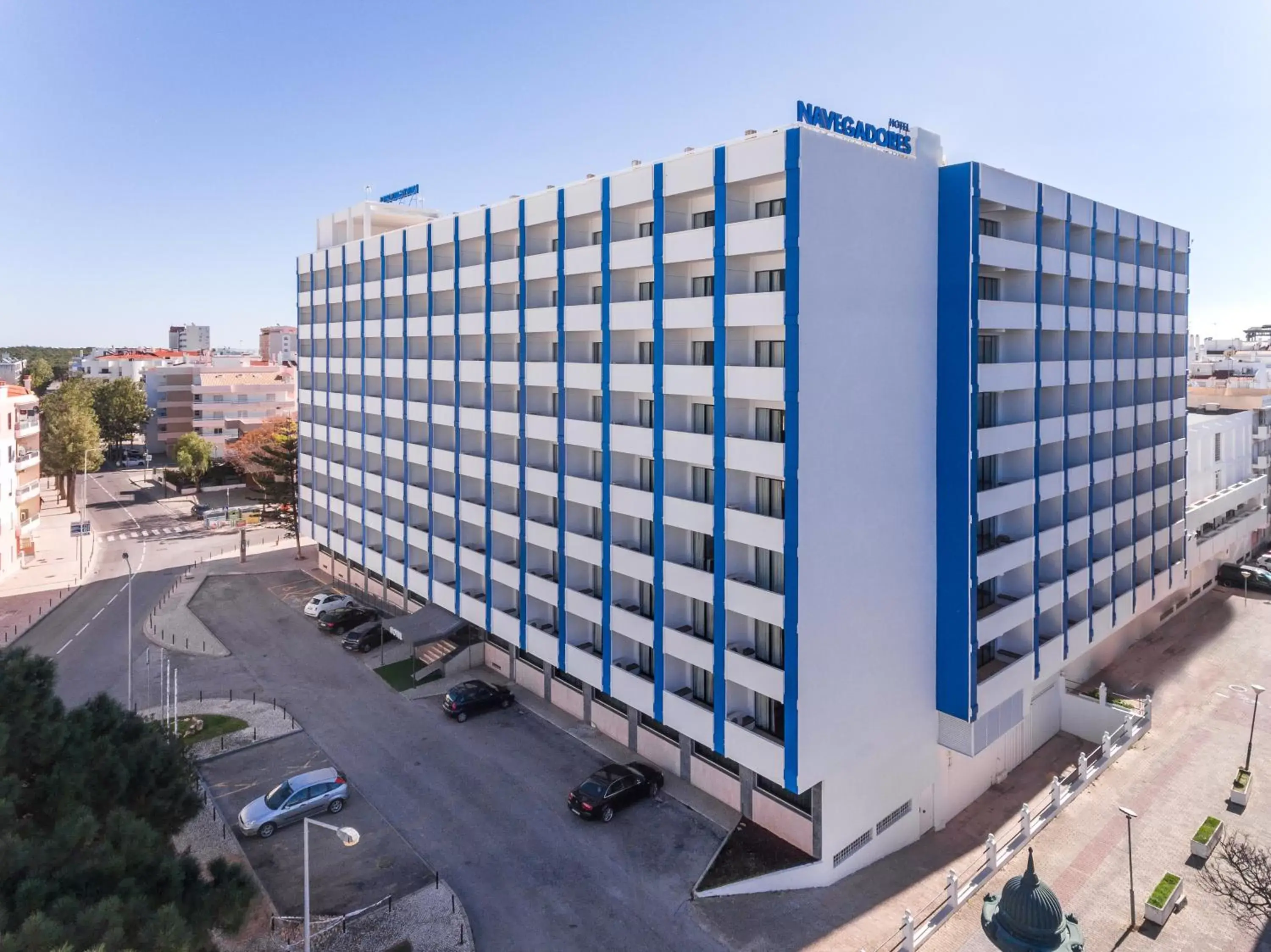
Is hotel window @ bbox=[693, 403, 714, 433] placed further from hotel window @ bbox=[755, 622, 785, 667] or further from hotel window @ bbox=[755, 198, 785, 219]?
hotel window @ bbox=[755, 622, 785, 667]

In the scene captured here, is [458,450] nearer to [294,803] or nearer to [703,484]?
[703,484]

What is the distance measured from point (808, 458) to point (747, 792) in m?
14.7

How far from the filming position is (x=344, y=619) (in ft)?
185

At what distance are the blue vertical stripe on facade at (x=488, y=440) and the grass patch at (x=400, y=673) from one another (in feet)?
20.4

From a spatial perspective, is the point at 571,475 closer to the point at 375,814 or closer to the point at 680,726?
the point at 680,726

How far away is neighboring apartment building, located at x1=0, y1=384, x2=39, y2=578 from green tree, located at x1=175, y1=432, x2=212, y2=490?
1628 centimetres

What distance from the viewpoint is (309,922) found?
87.8 ft

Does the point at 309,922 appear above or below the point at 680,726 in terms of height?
below

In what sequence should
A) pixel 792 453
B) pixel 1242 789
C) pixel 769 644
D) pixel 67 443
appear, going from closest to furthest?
pixel 792 453
pixel 769 644
pixel 1242 789
pixel 67 443

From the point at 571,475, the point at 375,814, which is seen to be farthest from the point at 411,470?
the point at 375,814

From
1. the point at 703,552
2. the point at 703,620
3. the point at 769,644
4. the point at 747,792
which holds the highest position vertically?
the point at 703,552

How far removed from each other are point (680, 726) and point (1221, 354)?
458 feet

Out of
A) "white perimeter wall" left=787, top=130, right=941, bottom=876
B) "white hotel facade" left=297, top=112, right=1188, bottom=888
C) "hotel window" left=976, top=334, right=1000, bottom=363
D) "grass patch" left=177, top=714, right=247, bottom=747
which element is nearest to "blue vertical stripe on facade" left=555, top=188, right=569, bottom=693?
"white hotel facade" left=297, top=112, right=1188, bottom=888

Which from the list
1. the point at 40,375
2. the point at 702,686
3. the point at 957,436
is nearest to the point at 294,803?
the point at 702,686
